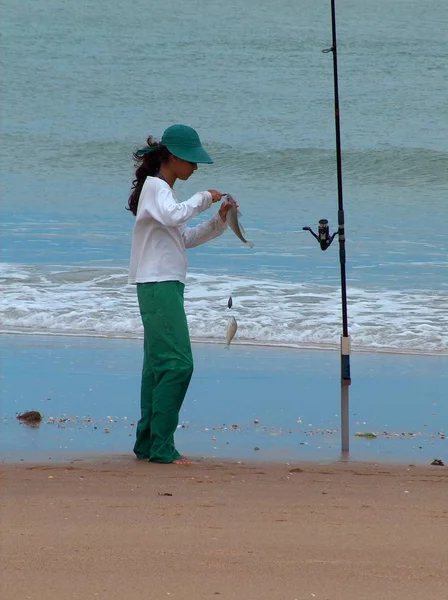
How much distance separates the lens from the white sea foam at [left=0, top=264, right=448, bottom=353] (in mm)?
7633

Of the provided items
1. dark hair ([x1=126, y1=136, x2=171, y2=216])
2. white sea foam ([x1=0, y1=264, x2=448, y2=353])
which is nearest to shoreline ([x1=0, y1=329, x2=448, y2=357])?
white sea foam ([x1=0, y1=264, x2=448, y2=353])

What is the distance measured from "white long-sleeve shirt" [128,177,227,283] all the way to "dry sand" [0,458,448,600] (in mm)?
755

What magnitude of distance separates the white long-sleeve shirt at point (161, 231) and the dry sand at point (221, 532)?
2.48 ft

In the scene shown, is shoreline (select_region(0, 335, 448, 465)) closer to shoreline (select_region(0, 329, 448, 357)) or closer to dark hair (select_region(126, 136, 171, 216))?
shoreline (select_region(0, 329, 448, 357))

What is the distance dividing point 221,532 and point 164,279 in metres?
1.34

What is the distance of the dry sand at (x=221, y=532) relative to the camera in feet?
9.61

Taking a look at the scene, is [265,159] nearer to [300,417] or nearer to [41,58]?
[41,58]

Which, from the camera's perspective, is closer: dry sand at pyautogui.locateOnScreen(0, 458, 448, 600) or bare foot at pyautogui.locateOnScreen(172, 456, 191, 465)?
dry sand at pyautogui.locateOnScreen(0, 458, 448, 600)

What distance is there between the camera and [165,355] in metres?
4.49

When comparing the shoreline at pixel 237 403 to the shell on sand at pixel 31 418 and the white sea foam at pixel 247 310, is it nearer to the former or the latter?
the shell on sand at pixel 31 418

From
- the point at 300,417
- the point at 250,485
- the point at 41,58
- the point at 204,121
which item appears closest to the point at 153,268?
the point at 250,485

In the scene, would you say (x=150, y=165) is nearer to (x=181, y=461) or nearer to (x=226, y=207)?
(x=226, y=207)

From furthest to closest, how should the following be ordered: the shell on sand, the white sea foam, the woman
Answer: the white sea foam, the shell on sand, the woman

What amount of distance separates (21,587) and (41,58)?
24.7 meters
